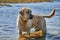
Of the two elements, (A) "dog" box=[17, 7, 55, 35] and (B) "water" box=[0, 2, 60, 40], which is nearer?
(A) "dog" box=[17, 7, 55, 35]

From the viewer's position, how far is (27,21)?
1.16 meters

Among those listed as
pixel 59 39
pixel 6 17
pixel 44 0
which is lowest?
pixel 59 39

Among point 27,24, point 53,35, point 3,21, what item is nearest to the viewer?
point 27,24

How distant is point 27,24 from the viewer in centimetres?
118

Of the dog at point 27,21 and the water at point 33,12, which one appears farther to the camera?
the water at point 33,12

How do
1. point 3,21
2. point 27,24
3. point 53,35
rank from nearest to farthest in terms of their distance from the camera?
point 27,24 → point 53,35 → point 3,21

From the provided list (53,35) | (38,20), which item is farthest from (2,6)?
(53,35)

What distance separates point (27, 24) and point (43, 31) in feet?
0.61

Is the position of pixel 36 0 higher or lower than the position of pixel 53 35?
higher

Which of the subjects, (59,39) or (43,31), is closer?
(59,39)

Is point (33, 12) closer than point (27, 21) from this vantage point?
No

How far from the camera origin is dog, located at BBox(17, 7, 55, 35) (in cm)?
113

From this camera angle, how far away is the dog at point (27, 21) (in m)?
1.13

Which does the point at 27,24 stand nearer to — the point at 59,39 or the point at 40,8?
the point at 59,39
